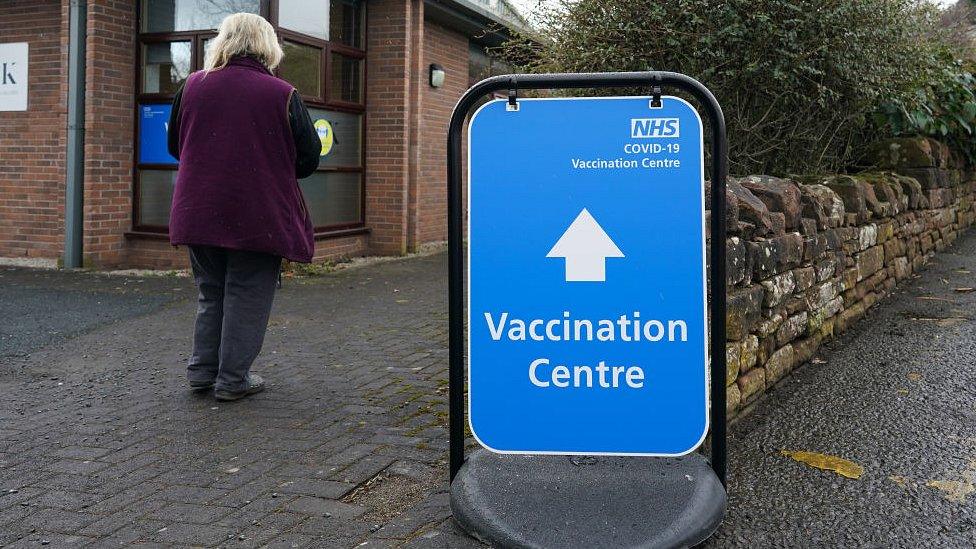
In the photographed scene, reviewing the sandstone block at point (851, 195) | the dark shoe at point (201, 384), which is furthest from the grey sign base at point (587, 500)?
the sandstone block at point (851, 195)

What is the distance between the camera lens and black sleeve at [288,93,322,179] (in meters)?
4.75

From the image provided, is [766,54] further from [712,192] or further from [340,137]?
[340,137]

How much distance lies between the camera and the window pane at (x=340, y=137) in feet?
34.6

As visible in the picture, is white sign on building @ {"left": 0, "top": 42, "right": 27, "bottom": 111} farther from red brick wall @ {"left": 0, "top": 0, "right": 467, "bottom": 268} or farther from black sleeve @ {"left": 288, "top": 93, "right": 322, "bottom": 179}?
black sleeve @ {"left": 288, "top": 93, "right": 322, "bottom": 179}

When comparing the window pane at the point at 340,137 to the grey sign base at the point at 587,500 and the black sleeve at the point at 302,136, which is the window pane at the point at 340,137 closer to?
the black sleeve at the point at 302,136

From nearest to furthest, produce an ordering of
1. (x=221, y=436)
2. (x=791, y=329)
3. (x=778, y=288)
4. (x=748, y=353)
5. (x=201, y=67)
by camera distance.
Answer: (x=221, y=436) → (x=748, y=353) → (x=778, y=288) → (x=791, y=329) → (x=201, y=67)

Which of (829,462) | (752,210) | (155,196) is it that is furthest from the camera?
(155,196)

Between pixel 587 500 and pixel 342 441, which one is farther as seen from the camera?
pixel 342 441

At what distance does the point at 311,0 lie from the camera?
10.0m

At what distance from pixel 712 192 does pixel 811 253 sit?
248cm

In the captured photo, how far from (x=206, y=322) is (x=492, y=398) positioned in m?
2.13

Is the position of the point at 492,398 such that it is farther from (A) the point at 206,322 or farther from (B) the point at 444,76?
(B) the point at 444,76

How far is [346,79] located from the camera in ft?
36.4

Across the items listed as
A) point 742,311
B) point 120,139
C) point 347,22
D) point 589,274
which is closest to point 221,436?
point 589,274
